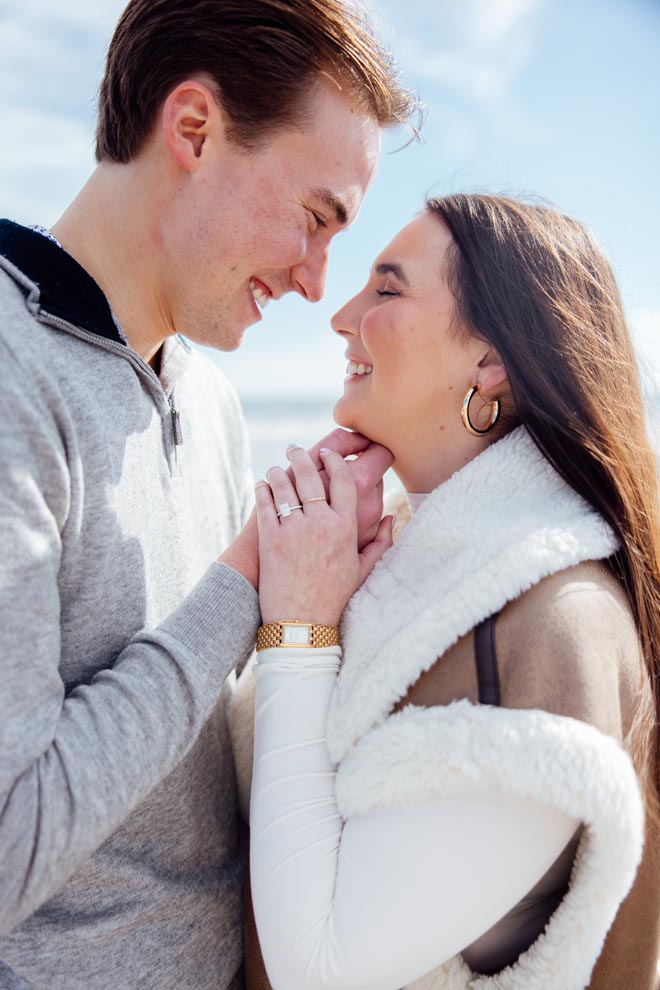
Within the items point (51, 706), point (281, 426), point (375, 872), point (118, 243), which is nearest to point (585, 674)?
point (375, 872)

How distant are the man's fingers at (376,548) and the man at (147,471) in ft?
0.13

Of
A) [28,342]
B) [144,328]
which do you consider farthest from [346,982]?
[144,328]

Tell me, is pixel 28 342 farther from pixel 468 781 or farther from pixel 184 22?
pixel 468 781

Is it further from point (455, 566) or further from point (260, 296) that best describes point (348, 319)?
point (455, 566)

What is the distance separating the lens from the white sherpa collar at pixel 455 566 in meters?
1.27

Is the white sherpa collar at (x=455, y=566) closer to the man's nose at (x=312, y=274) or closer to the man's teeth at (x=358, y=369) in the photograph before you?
the man's teeth at (x=358, y=369)

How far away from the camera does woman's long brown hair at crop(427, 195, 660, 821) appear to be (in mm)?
1414

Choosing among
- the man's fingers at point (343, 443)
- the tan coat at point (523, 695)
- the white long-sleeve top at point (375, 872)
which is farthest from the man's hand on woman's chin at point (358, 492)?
the white long-sleeve top at point (375, 872)

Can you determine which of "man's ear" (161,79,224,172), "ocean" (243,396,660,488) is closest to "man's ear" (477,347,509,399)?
"man's ear" (161,79,224,172)

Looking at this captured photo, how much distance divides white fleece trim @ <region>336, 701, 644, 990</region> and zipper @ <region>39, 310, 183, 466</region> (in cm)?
86

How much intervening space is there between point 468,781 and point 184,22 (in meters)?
1.69

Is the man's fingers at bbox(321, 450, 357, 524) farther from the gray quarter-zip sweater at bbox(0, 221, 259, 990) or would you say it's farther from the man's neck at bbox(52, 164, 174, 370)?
the man's neck at bbox(52, 164, 174, 370)

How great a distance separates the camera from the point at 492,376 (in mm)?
1683

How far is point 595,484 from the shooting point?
146 cm
